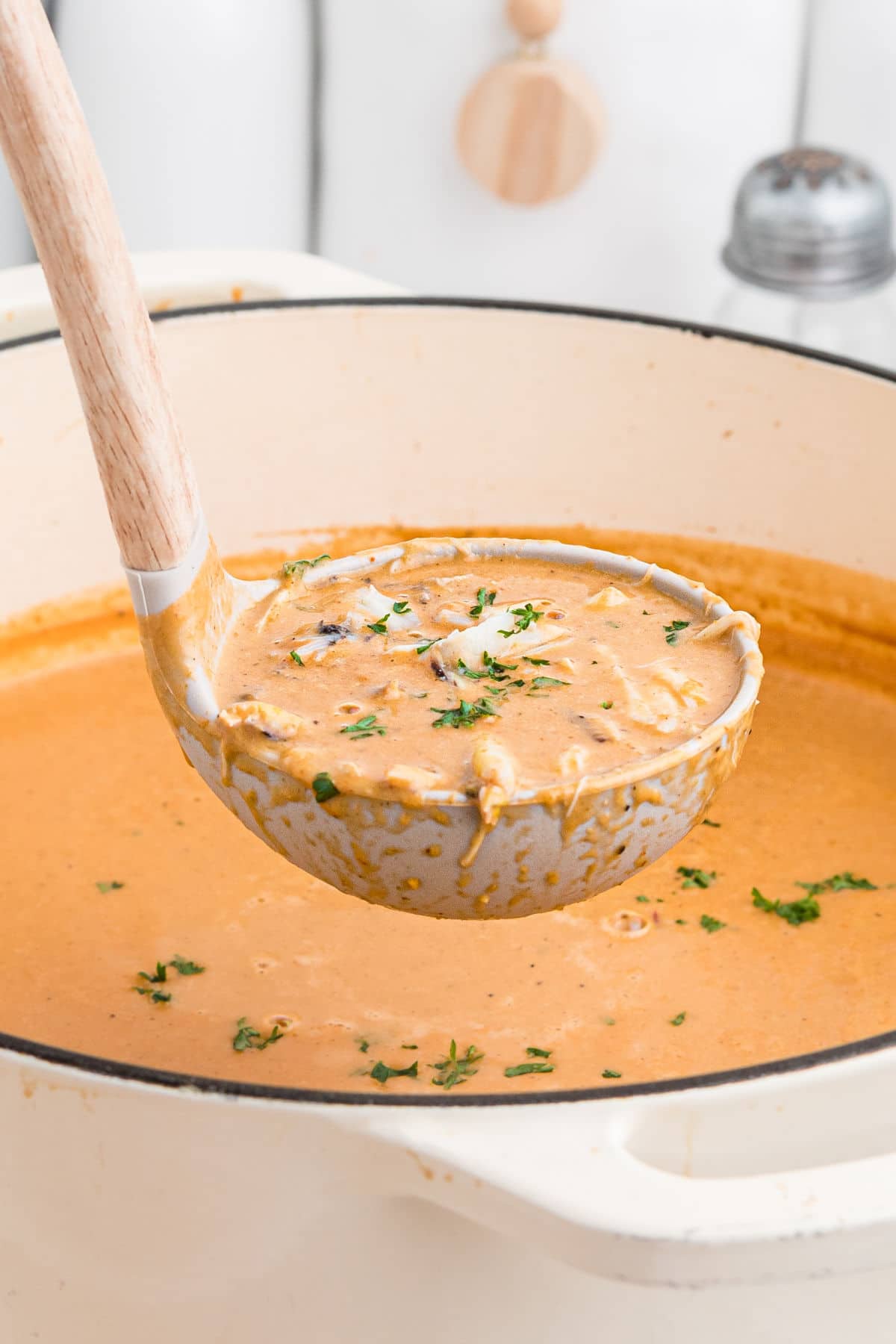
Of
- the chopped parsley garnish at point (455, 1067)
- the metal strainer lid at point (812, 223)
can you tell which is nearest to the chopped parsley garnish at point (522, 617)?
the chopped parsley garnish at point (455, 1067)

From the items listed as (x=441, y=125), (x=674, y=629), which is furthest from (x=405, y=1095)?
(x=441, y=125)

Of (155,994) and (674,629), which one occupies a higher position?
(674,629)

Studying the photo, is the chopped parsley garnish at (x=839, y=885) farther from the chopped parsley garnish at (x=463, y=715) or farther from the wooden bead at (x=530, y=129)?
the wooden bead at (x=530, y=129)

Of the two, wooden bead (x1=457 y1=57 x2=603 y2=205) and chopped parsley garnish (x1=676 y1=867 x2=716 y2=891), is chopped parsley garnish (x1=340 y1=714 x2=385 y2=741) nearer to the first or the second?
chopped parsley garnish (x1=676 y1=867 x2=716 y2=891)

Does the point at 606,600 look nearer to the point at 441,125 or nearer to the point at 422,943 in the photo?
the point at 422,943

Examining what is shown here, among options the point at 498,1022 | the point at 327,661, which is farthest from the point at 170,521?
the point at 498,1022
